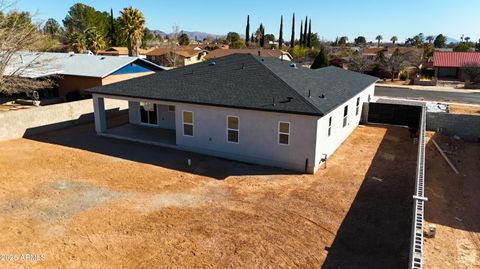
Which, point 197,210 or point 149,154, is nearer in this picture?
point 197,210

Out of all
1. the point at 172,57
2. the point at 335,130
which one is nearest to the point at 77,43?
the point at 172,57

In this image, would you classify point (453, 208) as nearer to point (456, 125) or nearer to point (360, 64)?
point (456, 125)

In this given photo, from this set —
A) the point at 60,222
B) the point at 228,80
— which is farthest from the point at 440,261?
the point at 228,80

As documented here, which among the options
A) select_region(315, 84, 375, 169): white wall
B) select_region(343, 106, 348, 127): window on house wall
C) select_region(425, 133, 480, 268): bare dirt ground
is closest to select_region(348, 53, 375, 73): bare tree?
select_region(315, 84, 375, 169): white wall

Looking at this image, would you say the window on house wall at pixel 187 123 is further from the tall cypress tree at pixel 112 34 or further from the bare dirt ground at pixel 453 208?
the tall cypress tree at pixel 112 34

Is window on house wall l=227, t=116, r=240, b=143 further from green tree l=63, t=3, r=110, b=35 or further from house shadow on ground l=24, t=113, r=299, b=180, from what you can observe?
green tree l=63, t=3, r=110, b=35

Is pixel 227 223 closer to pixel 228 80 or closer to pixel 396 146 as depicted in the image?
pixel 228 80

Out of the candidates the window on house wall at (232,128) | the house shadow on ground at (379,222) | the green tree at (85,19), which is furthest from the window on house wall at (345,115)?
the green tree at (85,19)
